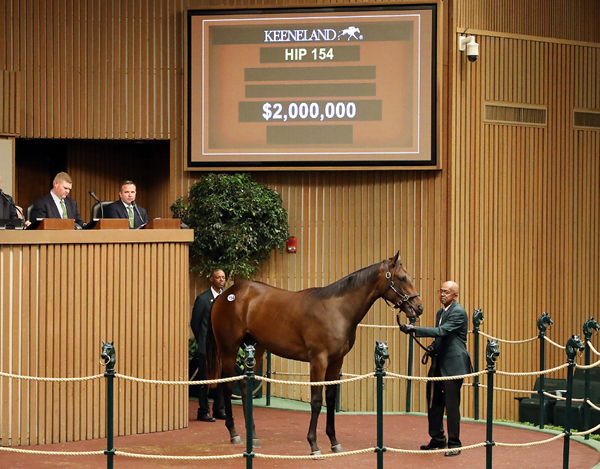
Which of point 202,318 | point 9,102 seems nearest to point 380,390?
point 202,318

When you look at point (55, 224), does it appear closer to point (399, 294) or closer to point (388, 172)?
point (399, 294)

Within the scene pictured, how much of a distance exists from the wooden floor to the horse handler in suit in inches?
6.6

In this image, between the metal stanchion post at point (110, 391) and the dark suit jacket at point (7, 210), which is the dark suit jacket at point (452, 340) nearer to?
the metal stanchion post at point (110, 391)

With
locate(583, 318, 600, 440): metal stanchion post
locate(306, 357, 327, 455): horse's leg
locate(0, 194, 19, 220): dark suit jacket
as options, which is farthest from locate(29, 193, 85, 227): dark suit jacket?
locate(583, 318, 600, 440): metal stanchion post

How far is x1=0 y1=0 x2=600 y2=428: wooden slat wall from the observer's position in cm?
1186

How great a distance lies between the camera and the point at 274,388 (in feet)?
38.8

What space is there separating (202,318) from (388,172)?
3633 millimetres

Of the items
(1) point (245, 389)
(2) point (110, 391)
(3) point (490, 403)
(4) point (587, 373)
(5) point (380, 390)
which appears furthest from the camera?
(4) point (587, 373)

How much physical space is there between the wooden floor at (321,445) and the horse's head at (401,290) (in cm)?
123

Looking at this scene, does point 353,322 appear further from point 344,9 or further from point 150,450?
point 344,9

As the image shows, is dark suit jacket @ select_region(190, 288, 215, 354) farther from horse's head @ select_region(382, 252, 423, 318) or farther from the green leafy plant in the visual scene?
horse's head @ select_region(382, 252, 423, 318)

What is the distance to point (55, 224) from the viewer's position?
26.1ft

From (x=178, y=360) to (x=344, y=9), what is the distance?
5.27 meters

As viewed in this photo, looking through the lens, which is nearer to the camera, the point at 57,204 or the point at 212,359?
the point at 57,204
